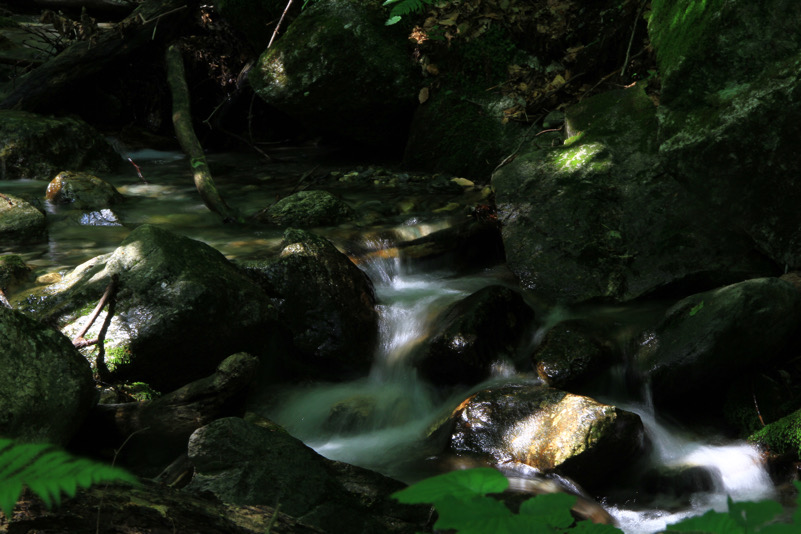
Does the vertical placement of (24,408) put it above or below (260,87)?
below

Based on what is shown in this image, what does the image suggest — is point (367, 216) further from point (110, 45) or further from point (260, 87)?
point (110, 45)

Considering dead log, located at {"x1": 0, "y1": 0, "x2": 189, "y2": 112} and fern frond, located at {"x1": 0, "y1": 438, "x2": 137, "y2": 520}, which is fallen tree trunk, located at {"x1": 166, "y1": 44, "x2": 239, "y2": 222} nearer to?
dead log, located at {"x1": 0, "y1": 0, "x2": 189, "y2": 112}

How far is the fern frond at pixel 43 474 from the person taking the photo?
2.96ft

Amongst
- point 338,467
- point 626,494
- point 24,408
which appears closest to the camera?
point 24,408

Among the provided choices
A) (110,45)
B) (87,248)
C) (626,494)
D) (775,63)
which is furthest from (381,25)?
(626,494)

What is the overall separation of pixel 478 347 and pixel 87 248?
11.1 ft

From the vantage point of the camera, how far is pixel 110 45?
845 cm

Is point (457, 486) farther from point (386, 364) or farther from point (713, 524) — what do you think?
point (386, 364)

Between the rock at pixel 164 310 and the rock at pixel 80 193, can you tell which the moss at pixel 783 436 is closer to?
the rock at pixel 164 310

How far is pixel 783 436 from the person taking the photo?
11.7 ft

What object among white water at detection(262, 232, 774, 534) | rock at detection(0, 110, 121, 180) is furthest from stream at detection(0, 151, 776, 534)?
rock at detection(0, 110, 121, 180)

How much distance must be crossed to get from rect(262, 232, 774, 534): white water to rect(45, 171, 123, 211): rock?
2.96 meters

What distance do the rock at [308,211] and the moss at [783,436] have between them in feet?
12.7

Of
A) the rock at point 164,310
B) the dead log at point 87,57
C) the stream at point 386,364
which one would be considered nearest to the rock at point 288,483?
the stream at point 386,364
